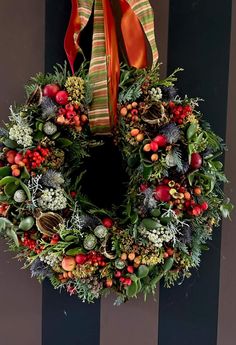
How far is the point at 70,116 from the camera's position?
989mm

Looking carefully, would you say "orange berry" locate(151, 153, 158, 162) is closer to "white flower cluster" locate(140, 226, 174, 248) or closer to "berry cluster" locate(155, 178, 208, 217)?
"berry cluster" locate(155, 178, 208, 217)

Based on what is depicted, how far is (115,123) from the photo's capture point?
1076mm

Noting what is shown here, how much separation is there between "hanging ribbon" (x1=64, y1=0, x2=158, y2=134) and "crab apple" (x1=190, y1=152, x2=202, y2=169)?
254mm

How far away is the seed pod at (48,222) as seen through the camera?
3.22 feet

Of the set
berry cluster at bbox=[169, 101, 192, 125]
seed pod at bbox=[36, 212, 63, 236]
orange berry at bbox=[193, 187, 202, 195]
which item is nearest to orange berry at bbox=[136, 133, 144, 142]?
A: berry cluster at bbox=[169, 101, 192, 125]

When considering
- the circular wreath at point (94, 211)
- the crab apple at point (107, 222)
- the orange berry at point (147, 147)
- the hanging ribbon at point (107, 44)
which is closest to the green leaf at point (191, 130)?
the circular wreath at point (94, 211)

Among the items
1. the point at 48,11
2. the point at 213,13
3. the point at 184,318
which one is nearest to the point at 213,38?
the point at 213,13

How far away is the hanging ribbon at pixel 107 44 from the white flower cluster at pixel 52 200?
0.22 meters

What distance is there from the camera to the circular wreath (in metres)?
0.97

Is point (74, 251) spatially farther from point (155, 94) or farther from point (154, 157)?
point (155, 94)

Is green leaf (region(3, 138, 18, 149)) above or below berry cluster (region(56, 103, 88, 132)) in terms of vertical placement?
below

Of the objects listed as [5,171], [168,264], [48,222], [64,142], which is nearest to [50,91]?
[64,142]

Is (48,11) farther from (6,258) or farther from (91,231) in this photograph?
(6,258)

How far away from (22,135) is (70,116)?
14cm
